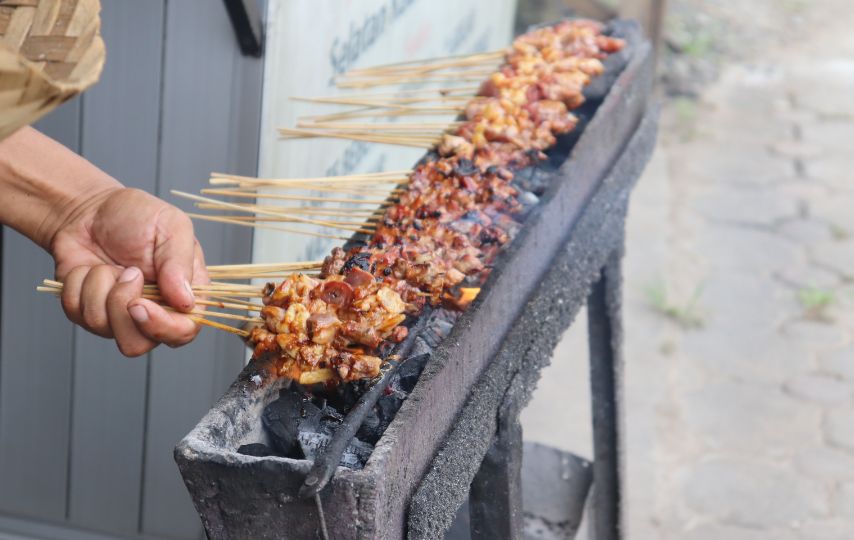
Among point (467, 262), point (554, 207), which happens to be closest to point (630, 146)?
point (554, 207)

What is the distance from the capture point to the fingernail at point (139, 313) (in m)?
1.94

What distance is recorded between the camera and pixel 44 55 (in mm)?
1639

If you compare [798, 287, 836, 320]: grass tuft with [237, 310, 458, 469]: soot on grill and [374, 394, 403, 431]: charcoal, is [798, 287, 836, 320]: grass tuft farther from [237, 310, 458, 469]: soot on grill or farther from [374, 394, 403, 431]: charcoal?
[374, 394, 403, 431]: charcoal

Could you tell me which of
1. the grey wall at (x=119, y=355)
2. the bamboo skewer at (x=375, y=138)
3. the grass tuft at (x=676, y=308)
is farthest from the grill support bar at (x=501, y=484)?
the grass tuft at (x=676, y=308)

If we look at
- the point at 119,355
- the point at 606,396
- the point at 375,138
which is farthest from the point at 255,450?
the point at 606,396

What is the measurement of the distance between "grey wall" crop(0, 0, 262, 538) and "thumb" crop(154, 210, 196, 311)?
1007 millimetres

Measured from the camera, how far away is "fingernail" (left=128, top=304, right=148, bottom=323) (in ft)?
6.35

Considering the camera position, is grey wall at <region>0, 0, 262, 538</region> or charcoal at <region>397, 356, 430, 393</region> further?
grey wall at <region>0, 0, 262, 538</region>

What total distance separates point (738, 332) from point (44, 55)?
196 inches

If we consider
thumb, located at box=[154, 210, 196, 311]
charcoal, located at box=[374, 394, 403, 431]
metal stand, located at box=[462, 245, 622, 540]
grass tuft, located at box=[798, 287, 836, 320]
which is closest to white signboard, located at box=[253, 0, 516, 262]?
thumb, located at box=[154, 210, 196, 311]

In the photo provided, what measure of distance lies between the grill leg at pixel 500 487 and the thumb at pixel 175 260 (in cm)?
75

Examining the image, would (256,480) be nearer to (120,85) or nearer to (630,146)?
(120,85)

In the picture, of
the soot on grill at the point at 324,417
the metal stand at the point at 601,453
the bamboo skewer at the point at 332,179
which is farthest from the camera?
the metal stand at the point at 601,453

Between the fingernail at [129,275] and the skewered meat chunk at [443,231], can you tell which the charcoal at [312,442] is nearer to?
the skewered meat chunk at [443,231]
